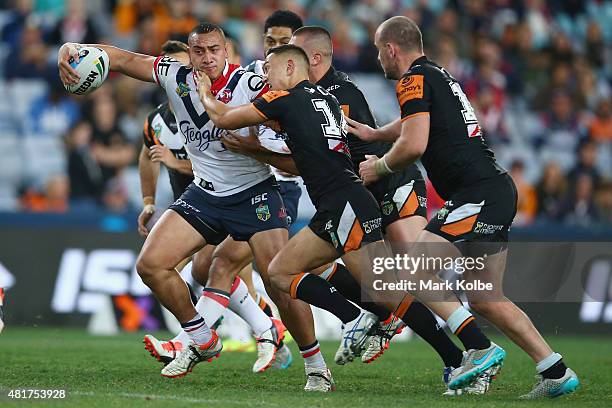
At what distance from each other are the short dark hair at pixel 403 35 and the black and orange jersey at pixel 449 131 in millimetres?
123

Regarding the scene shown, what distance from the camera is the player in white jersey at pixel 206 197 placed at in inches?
330

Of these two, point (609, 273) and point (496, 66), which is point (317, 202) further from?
point (496, 66)

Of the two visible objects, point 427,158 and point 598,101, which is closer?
point 427,158

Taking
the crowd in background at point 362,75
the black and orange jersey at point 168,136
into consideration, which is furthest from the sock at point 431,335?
the crowd in background at point 362,75

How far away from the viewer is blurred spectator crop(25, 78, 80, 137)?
15.9 metres

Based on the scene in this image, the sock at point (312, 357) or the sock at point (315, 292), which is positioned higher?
the sock at point (315, 292)

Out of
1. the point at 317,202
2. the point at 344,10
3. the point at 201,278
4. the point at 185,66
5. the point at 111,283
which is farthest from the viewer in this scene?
the point at 344,10

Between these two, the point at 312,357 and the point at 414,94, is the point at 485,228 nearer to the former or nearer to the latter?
the point at 414,94

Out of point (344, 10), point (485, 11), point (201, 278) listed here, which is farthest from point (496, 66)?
point (201, 278)

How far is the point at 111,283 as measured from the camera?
13.5 metres

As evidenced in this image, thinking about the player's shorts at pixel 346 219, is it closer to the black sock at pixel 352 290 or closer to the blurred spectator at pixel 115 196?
the black sock at pixel 352 290

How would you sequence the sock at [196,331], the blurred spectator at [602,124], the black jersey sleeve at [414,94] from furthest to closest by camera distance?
the blurred spectator at [602,124] → the sock at [196,331] → the black jersey sleeve at [414,94]

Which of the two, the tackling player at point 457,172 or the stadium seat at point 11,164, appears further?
the stadium seat at point 11,164

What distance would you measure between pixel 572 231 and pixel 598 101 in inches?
236
